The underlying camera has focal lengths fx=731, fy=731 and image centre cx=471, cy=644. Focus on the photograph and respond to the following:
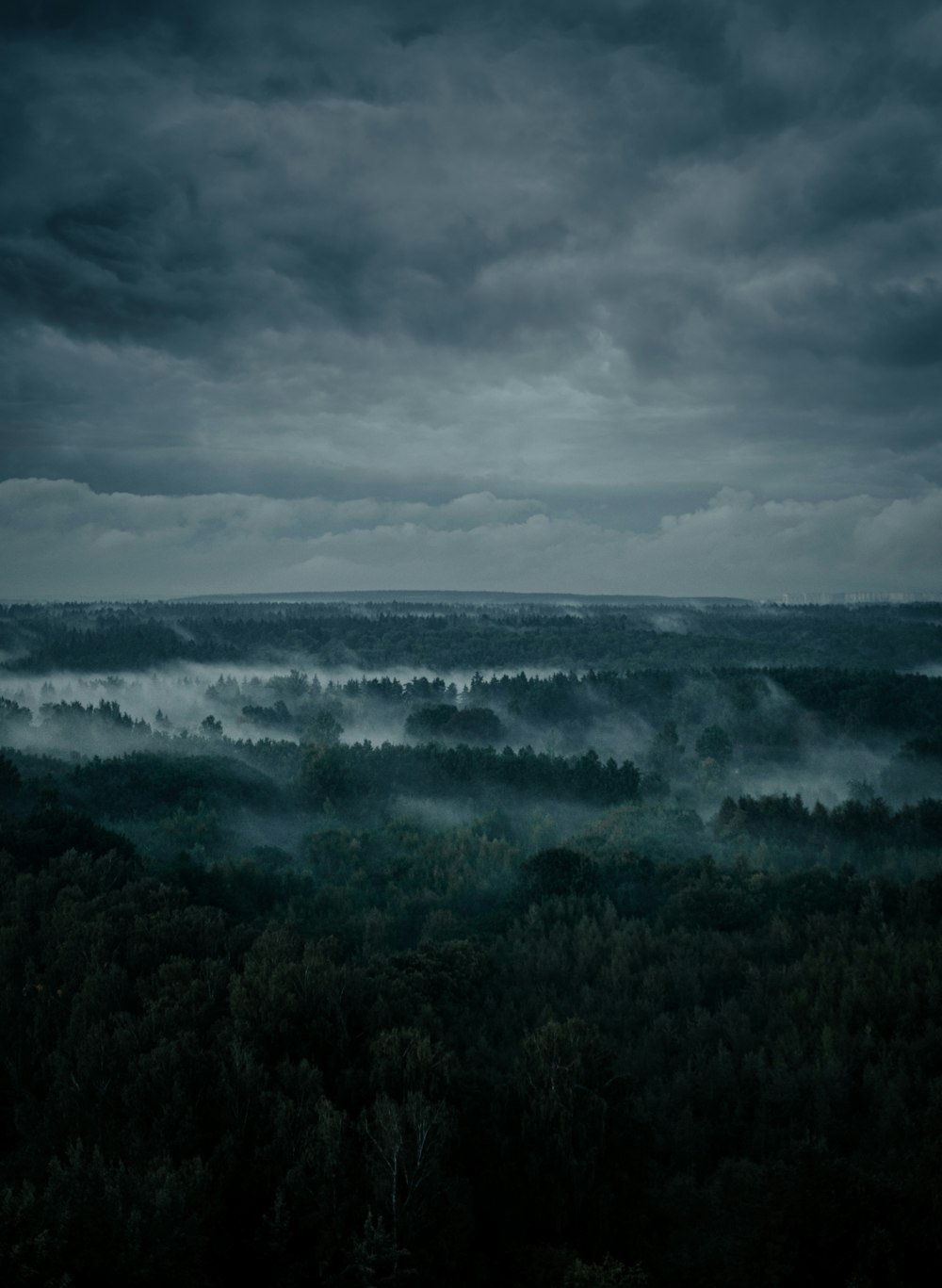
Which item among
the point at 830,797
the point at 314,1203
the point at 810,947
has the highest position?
the point at 314,1203

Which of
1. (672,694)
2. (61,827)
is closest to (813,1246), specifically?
(61,827)

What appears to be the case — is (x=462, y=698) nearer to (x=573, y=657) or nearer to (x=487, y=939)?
(x=573, y=657)

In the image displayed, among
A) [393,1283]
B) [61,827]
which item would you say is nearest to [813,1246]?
[393,1283]

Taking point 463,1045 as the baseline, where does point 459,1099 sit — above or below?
above

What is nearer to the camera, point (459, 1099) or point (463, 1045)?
point (459, 1099)

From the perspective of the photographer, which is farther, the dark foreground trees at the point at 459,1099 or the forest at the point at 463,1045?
the forest at the point at 463,1045

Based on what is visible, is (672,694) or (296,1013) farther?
(672,694)

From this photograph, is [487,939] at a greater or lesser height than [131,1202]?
lesser

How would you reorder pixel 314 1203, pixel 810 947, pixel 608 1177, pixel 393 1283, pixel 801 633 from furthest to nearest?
pixel 801 633 < pixel 810 947 < pixel 608 1177 < pixel 314 1203 < pixel 393 1283

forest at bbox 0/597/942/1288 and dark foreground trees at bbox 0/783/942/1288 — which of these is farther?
forest at bbox 0/597/942/1288

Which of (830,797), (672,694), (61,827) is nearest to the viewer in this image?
(61,827)

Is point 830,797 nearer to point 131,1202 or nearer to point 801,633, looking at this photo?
point 131,1202
